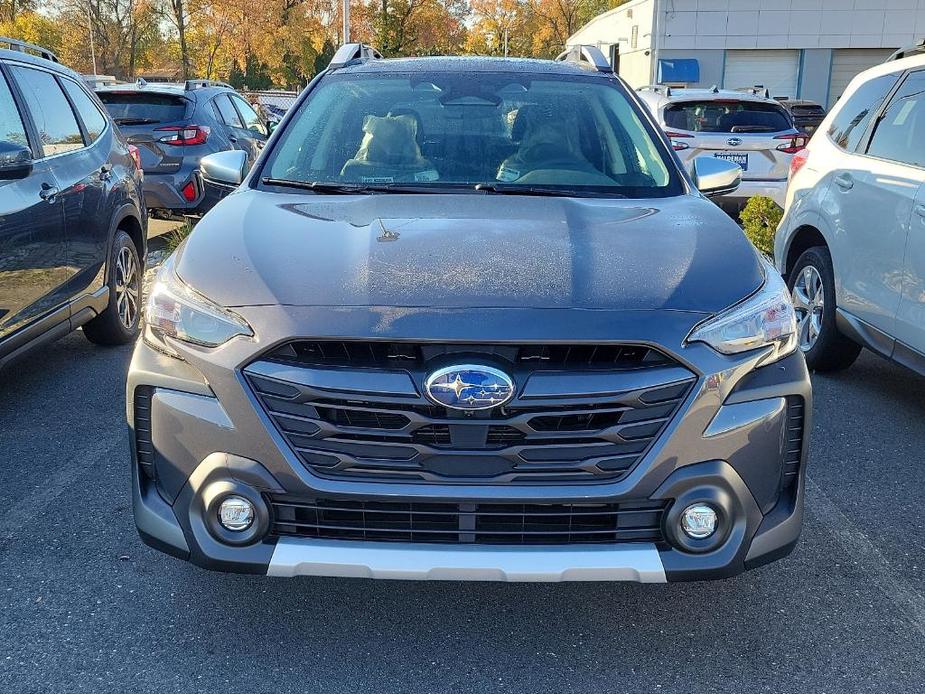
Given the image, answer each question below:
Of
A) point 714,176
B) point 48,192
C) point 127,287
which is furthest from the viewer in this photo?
point 127,287

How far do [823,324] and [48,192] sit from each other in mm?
4263

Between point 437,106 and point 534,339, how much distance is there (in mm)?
1878

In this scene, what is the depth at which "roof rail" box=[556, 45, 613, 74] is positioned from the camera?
14.3 ft

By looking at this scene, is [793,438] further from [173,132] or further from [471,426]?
[173,132]

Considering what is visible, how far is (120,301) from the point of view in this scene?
589 cm

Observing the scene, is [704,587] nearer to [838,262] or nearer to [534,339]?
[534,339]

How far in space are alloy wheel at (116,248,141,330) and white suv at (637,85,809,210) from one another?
6335 mm

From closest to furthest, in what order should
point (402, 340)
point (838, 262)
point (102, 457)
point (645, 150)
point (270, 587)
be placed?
point (402, 340) < point (270, 587) < point (645, 150) < point (102, 457) < point (838, 262)

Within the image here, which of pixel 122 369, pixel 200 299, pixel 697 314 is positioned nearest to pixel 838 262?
pixel 697 314

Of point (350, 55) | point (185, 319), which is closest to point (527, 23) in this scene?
point (350, 55)

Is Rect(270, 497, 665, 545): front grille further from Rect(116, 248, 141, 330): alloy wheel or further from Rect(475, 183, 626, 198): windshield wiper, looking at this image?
Rect(116, 248, 141, 330): alloy wheel

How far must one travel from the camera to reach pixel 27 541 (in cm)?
339

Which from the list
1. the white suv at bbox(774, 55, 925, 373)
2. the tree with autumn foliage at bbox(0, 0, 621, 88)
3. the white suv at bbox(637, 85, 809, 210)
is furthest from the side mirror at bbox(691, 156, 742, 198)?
the tree with autumn foliage at bbox(0, 0, 621, 88)

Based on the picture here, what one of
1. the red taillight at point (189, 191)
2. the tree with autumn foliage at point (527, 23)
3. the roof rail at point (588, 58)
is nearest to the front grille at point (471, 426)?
the roof rail at point (588, 58)
